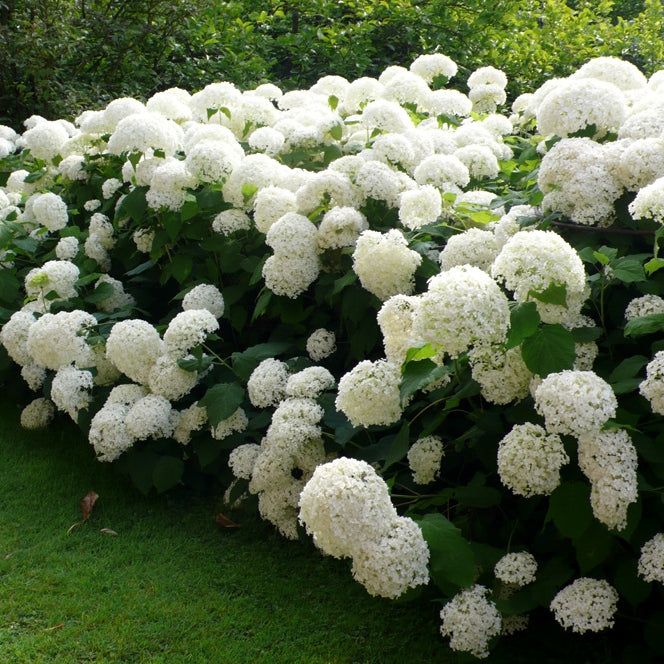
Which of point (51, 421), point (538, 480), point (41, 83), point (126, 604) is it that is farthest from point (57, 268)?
point (41, 83)

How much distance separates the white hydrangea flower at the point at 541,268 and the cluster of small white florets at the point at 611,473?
38cm

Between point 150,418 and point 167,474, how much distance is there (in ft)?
0.87

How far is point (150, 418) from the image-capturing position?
380 cm

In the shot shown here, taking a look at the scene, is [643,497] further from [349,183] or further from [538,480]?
[349,183]

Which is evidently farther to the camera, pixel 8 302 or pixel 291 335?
pixel 8 302

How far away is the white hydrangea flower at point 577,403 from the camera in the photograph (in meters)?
2.34

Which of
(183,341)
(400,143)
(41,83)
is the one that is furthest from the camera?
(41,83)

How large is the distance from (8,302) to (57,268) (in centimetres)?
66

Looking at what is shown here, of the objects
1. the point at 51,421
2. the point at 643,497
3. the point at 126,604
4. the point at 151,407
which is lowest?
the point at 51,421

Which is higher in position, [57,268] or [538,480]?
[538,480]

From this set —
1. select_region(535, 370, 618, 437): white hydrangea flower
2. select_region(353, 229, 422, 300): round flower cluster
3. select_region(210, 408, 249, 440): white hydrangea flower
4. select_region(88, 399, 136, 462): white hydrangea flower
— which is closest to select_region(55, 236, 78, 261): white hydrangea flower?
select_region(88, 399, 136, 462): white hydrangea flower

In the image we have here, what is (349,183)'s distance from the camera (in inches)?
153

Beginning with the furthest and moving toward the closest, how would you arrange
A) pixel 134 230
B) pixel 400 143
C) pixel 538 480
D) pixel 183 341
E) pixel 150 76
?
1. pixel 150 76
2. pixel 134 230
3. pixel 400 143
4. pixel 183 341
5. pixel 538 480

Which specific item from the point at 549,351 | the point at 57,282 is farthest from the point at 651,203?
the point at 57,282
